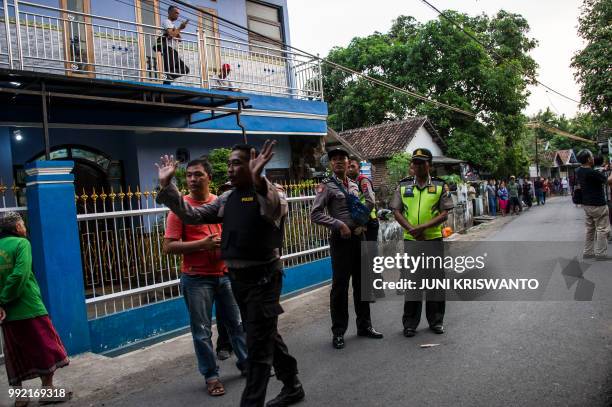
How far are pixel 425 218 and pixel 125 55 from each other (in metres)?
7.14

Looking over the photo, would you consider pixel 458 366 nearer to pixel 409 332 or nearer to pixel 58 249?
pixel 409 332

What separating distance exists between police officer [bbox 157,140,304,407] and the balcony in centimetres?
543

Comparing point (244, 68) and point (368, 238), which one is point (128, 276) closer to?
point (368, 238)

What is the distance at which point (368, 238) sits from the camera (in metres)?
6.11

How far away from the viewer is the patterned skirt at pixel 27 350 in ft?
13.1

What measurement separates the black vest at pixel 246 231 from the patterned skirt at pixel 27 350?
1.91 m

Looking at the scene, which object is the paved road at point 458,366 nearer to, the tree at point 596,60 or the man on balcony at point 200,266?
the man on balcony at point 200,266

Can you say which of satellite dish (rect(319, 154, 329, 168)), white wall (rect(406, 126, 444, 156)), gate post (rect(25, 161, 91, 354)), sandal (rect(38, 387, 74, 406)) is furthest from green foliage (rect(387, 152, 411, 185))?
sandal (rect(38, 387, 74, 406))

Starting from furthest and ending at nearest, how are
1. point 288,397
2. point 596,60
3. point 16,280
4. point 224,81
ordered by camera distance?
1. point 596,60
2. point 224,81
3. point 16,280
4. point 288,397

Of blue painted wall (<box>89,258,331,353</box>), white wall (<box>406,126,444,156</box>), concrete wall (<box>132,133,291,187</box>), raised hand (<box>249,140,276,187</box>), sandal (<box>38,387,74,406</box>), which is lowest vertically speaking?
sandal (<box>38,387,74,406</box>)

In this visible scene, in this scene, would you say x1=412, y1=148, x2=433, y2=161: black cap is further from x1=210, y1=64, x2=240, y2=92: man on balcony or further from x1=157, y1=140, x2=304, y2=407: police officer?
x1=210, y1=64, x2=240, y2=92: man on balcony

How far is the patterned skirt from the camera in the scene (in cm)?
399

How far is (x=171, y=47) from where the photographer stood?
9.75 meters

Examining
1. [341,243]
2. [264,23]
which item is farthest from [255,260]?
[264,23]
